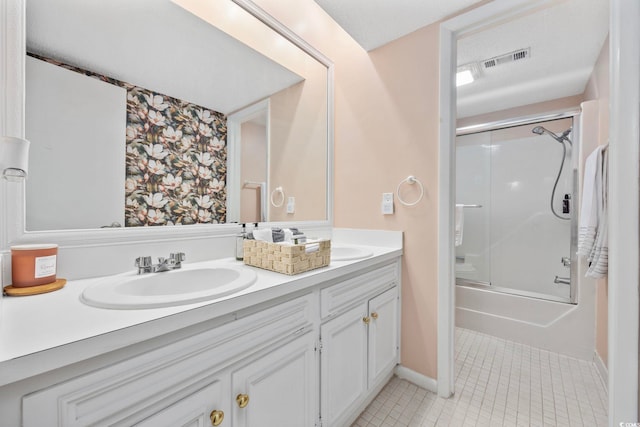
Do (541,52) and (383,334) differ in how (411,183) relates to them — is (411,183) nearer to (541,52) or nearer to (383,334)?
(383,334)

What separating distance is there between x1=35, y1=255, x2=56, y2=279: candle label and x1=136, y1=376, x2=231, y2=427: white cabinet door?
21.3 inches

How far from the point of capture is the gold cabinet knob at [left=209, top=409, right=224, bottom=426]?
2.35ft

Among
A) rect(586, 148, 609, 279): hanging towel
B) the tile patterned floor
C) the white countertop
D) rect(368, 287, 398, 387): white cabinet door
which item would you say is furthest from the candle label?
rect(586, 148, 609, 279): hanging towel

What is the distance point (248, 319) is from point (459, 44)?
212 cm

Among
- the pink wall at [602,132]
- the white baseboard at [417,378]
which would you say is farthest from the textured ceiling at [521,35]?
the white baseboard at [417,378]

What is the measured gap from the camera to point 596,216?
61.4 inches

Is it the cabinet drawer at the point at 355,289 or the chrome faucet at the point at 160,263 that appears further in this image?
the cabinet drawer at the point at 355,289

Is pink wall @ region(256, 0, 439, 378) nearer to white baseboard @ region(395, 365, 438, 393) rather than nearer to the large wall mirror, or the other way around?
white baseboard @ region(395, 365, 438, 393)

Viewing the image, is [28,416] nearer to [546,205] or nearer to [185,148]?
[185,148]

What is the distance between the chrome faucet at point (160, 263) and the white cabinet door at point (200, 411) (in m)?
0.51

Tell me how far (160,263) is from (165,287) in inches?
3.9

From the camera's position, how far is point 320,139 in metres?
1.96

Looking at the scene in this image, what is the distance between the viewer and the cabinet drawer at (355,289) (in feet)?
3.68

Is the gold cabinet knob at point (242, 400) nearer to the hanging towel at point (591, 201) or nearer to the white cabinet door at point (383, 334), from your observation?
the white cabinet door at point (383, 334)
